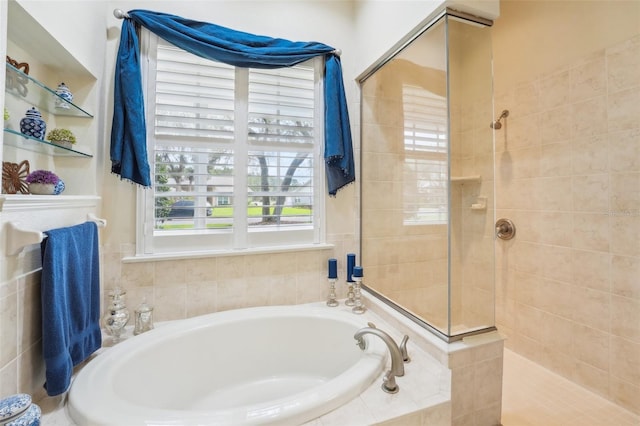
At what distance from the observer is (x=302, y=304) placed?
6.05 feet

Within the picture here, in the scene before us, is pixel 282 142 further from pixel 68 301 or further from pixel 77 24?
pixel 68 301

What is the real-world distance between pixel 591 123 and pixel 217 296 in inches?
95.6

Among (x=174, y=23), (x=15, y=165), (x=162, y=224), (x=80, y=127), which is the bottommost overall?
(x=162, y=224)

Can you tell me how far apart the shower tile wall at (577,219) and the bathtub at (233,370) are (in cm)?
129

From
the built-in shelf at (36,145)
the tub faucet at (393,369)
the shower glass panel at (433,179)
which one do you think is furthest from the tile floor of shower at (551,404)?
the built-in shelf at (36,145)

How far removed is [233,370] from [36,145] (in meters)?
1.43

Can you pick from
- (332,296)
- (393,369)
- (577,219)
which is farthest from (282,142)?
(577,219)

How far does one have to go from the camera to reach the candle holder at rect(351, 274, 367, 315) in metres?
1.72

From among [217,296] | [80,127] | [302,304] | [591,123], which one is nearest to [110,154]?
[80,127]

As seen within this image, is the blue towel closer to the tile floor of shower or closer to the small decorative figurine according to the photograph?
the small decorative figurine

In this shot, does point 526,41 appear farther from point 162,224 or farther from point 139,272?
point 139,272

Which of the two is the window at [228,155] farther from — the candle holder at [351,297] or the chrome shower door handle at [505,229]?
the chrome shower door handle at [505,229]

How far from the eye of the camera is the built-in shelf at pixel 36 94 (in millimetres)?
991

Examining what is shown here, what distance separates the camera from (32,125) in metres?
1.07
